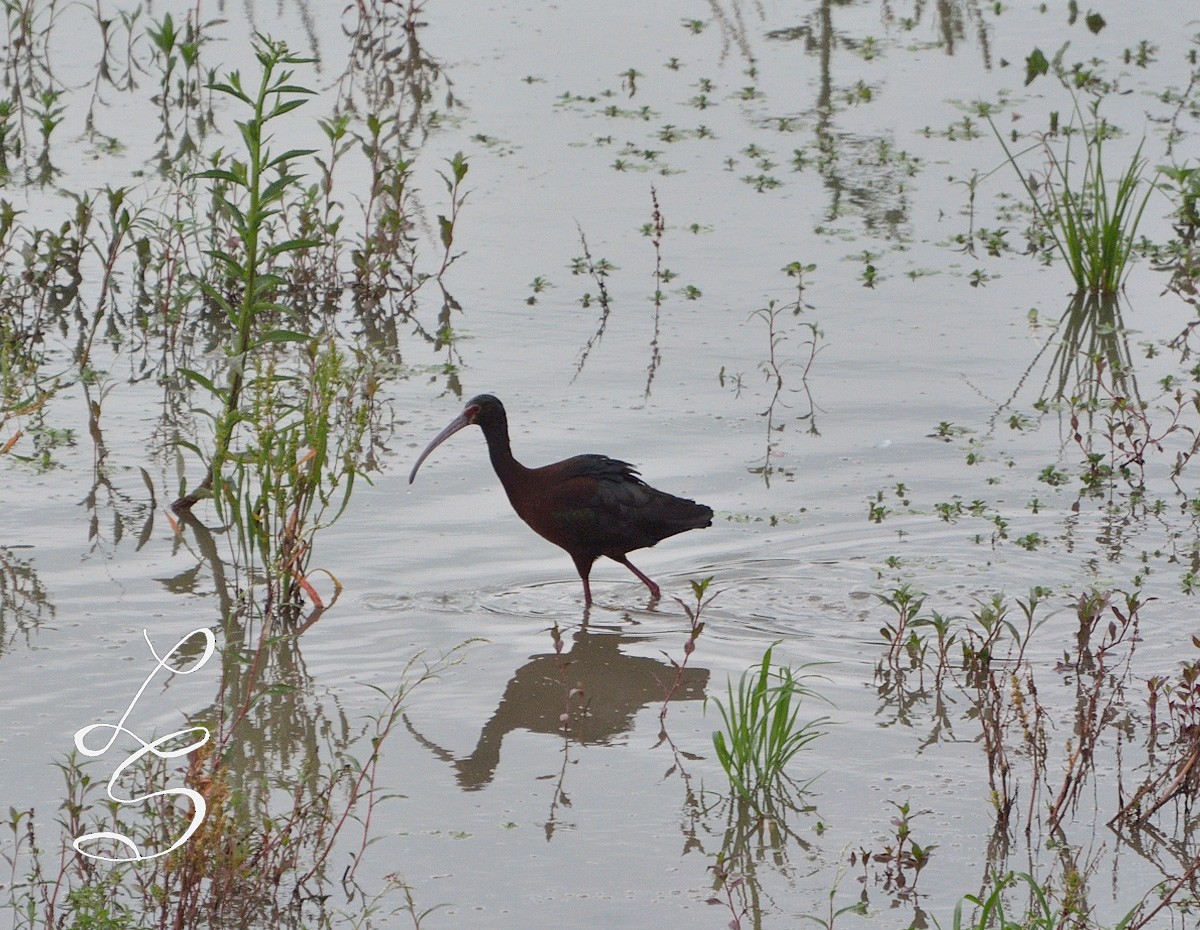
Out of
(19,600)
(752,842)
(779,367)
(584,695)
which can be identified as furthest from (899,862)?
(779,367)

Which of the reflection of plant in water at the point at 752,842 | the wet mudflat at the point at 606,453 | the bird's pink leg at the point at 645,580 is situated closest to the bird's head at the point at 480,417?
the wet mudflat at the point at 606,453

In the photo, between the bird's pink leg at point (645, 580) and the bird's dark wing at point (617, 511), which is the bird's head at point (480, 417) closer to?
the bird's dark wing at point (617, 511)

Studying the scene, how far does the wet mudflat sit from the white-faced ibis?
240 millimetres

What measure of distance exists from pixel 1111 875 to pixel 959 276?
6.24 m

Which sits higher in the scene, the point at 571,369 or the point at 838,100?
the point at 838,100

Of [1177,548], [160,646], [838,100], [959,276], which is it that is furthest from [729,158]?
[160,646]

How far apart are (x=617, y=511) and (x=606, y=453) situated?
1.21m

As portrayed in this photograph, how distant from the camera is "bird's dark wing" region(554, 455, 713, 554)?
688cm

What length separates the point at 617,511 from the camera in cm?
692

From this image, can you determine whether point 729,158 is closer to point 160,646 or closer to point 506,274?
point 506,274

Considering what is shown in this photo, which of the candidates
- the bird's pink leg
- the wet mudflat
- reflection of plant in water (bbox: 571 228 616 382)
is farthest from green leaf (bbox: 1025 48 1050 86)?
the bird's pink leg

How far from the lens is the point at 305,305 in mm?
9609

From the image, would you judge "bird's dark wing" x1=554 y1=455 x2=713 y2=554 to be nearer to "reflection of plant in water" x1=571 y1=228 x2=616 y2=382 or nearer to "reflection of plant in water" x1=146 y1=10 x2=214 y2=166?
"reflection of plant in water" x1=571 y1=228 x2=616 y2=382

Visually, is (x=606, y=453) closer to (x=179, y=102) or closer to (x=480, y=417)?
(x=480, y=417)
